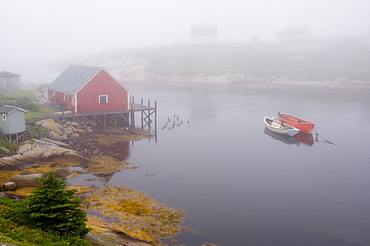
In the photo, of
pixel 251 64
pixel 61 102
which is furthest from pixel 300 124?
pixel 251 64

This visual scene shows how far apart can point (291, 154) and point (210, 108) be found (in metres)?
30.1

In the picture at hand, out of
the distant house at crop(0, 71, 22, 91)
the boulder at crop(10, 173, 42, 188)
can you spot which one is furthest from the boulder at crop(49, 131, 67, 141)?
the distant house at crop(0, 71, 22, 91)

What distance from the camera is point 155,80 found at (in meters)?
114

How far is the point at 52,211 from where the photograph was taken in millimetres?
13648

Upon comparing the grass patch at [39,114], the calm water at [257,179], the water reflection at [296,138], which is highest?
the grass patch at [39,114]

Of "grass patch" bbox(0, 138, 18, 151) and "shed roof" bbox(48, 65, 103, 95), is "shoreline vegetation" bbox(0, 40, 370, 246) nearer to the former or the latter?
"grass patch" bbox(0, 138, 18, 151)

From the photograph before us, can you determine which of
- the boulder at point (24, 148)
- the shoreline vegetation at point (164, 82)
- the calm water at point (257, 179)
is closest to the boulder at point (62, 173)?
the shoreline vegetation at point (164, 82)

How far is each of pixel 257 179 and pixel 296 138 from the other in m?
17.9

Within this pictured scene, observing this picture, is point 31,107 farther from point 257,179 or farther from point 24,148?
point 257,179

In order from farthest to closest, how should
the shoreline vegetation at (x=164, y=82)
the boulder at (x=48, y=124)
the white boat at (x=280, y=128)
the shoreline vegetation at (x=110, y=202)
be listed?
the white boat at (x=280, y=128)
the boulder at (x=48, y=124)
the shoreline vegetation at (x=164, y=82)
the shoreline vegetation at (x=110, y=202)

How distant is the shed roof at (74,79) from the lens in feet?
146

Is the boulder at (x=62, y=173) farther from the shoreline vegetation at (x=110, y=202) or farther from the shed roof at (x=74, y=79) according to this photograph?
Answer: the shed roof at (x=74, y=79)

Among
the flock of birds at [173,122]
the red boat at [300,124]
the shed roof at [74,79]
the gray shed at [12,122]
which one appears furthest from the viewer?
the flock of birds at [173,122]

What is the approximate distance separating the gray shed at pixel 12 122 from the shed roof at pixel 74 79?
11356 mm
